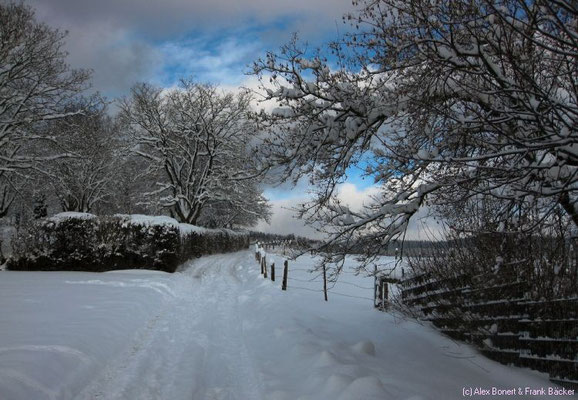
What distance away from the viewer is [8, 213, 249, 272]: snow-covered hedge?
15.9 meters

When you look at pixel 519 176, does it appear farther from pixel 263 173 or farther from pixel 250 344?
pixel 250 344

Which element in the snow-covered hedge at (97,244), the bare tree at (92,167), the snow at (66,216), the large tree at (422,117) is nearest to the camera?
the large tree at (422,117)

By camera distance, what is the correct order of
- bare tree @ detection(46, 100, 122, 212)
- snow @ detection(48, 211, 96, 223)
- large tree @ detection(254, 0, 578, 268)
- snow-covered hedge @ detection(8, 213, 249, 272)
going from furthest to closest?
bare tree @ detection(46, 100, 122, 212) → snow @ detection(48, 211, 96, 223) → snow-covered hedge @ detection(8, 213, 249, 272) → large tree @ detection(254, 0, 578, 268)

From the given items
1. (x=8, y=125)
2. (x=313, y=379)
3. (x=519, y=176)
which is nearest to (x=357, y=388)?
(x=313, y=379)

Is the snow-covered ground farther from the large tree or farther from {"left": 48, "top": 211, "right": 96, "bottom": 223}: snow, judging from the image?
{"left": 48, "top": 211, "right": 96, "bottom": 223}: snow

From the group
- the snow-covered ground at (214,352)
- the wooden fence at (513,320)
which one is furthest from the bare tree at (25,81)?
the wooden fence at (513,320)

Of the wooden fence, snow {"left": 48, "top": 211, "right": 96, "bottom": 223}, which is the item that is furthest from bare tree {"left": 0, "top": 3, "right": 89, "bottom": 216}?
the wooden fence

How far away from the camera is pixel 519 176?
3.98 meters

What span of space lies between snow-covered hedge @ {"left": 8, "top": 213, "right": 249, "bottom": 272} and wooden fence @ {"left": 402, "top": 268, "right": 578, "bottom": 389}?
43.3ft

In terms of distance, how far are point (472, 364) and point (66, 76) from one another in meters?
21.0

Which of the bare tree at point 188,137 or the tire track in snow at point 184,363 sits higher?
the bare tree at point 188,137

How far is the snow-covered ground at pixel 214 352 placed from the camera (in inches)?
178

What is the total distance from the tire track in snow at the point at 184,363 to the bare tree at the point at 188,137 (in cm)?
2334

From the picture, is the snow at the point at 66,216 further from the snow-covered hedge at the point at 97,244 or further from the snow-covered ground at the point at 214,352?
the snow-covered ground at the point at 214,352
